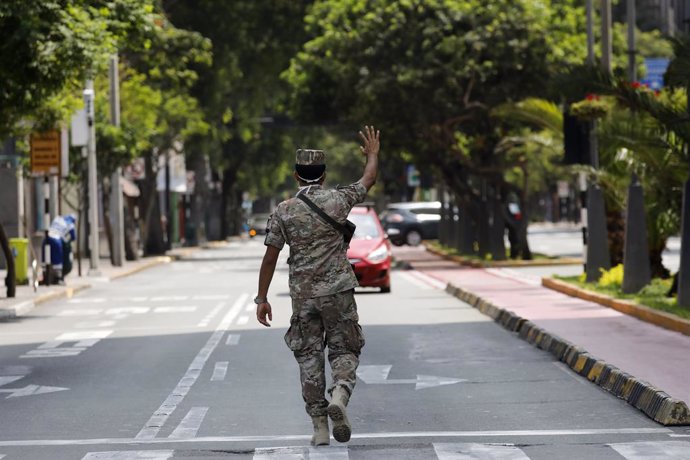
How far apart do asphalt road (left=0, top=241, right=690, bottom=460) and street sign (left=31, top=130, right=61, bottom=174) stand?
879 centimetres

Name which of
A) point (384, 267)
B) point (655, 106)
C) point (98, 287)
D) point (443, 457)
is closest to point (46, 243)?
point (98, 287)

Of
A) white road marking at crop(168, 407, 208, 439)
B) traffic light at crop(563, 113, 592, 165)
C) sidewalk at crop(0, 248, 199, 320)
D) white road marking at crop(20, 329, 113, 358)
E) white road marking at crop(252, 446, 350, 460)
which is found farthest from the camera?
traffic light at crop(563, 113, 592, 165)

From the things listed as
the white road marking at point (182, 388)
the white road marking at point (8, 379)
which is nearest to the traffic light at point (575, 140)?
the white road marking at point (182, 388)

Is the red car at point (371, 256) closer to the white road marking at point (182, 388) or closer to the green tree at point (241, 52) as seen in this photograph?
the white road marking at point (182, 388)

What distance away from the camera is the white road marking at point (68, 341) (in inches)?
699

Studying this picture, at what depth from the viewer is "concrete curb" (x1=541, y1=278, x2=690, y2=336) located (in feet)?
58.7

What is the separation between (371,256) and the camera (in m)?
29.5

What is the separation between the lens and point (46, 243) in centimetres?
3288

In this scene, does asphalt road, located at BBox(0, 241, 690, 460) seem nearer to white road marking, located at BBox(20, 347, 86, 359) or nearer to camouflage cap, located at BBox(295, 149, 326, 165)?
white road marking, located at BBox(20, 347, 86, 359)

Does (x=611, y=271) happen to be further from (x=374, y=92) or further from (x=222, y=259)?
(x=222, y=259)

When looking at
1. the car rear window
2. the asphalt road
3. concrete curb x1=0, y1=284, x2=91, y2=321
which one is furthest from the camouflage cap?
the car rear window

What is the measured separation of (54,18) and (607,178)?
9781mm

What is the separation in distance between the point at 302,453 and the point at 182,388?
429 centimetres

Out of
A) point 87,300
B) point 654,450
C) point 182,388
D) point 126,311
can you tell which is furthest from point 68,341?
point 654,450
